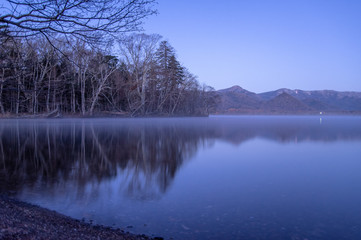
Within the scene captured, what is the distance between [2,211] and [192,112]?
66070 millimetres

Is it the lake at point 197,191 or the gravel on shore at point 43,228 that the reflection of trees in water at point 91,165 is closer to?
the lake at point 197,191

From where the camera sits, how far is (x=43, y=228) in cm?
322

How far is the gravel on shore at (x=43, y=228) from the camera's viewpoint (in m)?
2.93

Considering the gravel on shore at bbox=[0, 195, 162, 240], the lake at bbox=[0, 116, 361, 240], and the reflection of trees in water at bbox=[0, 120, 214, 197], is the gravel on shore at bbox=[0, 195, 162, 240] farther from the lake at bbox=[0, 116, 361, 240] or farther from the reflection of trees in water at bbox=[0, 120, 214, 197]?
the reflection of trees in water at bbox=[0, 120, 214, 197]

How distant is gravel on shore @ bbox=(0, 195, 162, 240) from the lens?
115 inches

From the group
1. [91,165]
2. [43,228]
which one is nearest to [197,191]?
[43,228]

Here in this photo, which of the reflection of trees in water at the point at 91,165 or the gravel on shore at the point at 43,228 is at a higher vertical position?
the gravel on shore at the point at 43,228

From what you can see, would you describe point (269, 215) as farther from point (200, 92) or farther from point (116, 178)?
point (200, 92)

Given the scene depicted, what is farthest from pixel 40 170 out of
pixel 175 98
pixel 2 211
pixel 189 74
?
pixel 189 74

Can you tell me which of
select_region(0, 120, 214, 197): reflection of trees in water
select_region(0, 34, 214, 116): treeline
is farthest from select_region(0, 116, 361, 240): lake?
select_region(0, 34, 214, 116): treeline

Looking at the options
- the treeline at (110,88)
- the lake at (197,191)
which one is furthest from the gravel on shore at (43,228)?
the treeline at (110,88)

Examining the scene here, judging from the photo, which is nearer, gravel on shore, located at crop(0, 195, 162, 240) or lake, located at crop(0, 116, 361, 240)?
gravel on shore, located at crop(0, 195, 162, 240)

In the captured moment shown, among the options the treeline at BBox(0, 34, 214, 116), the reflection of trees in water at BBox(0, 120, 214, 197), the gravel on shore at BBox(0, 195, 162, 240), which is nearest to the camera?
the gravel on shore at BBox(0, 195, 162, 240)

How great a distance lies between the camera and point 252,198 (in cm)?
546
